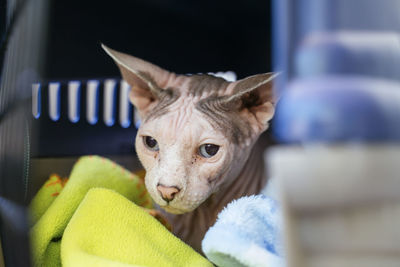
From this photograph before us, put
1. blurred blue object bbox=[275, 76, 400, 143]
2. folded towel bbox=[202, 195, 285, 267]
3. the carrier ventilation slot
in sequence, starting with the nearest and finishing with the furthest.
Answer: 1. blurred blue object bbox=[275, 76, 400, 143]
2. folded towel bbox=[202, 195, 285, 267]
3. the carrier ventilation slot

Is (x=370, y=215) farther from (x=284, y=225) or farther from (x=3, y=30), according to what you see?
(x=3, y=30)

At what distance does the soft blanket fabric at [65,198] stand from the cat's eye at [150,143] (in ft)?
0.37

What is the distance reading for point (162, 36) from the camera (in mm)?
1439

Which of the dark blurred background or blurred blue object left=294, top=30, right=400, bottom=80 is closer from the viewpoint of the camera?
blurred blue object left=294, top=30, right=400, bottom=80

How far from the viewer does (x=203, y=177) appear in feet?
3.14

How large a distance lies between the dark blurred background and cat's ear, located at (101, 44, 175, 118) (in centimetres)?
26

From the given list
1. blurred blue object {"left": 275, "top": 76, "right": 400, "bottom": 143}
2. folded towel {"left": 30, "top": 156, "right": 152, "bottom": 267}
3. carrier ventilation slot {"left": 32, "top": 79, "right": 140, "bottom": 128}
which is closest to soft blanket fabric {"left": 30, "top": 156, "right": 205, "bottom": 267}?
folded towel {"left": 30, "top": 156, "right": 152, "bottom": 267}

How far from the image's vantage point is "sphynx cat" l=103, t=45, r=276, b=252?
3.11ft

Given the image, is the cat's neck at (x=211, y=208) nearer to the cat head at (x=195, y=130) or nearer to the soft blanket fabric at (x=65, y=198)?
the cat head at (x=195, y=130)

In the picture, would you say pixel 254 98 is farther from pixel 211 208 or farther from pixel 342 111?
pixel 342 111

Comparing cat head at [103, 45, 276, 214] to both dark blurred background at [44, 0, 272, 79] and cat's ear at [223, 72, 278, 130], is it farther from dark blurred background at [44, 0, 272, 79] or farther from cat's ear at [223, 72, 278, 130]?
dark blurred background at [44, 0, 272, 79]

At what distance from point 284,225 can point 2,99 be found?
54 centimetres

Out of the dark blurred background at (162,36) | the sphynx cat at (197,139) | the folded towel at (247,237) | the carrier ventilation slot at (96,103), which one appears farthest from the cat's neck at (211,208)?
the carrier ventilation slot at (96,103)

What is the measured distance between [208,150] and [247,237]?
0.88 ft
